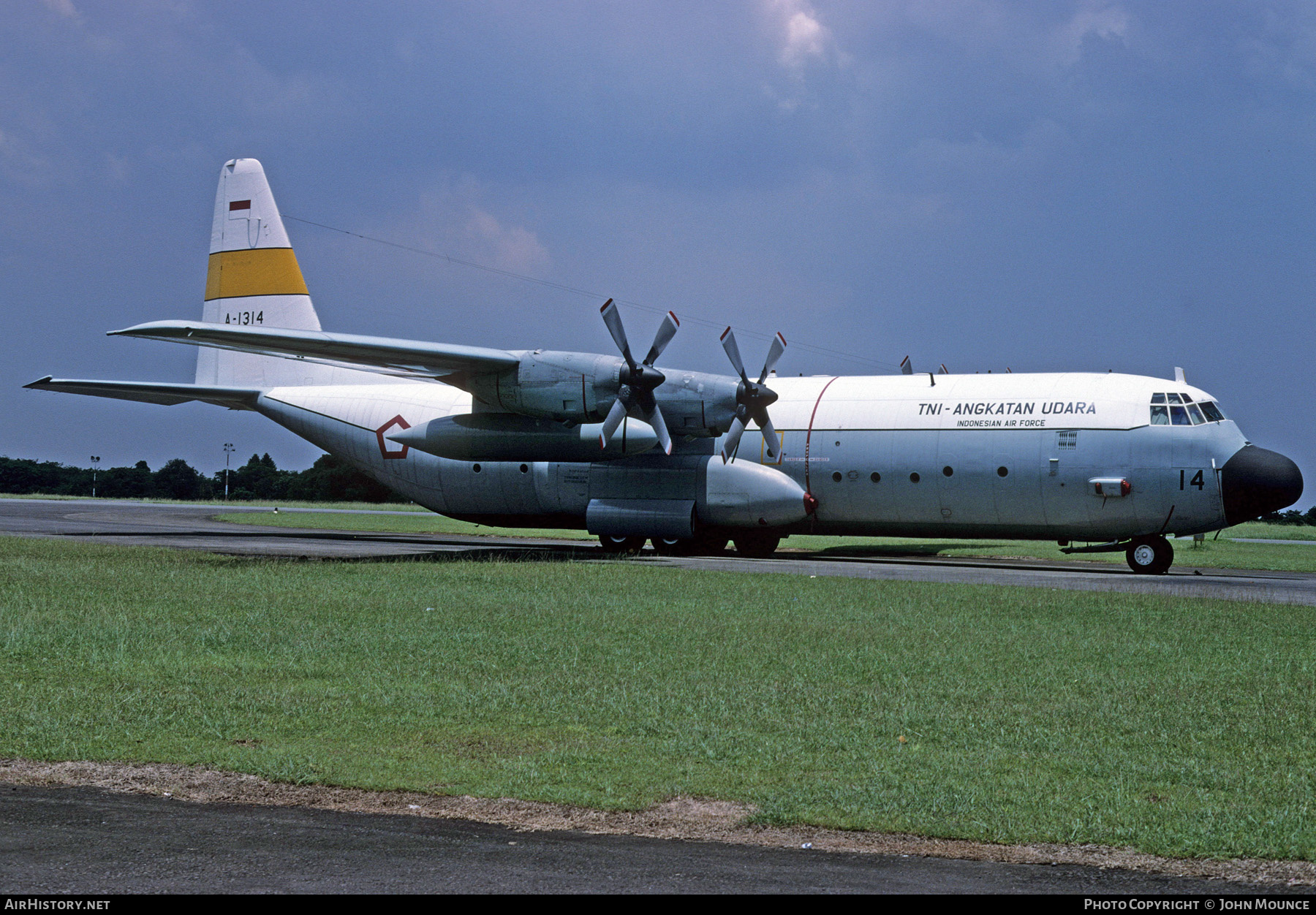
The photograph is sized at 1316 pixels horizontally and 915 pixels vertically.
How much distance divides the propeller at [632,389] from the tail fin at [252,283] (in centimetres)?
1340

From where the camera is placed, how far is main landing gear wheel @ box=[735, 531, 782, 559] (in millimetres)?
32156

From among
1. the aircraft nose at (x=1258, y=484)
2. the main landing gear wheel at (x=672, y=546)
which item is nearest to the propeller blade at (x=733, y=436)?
the main landing gear wheel at (x=672, y=546)

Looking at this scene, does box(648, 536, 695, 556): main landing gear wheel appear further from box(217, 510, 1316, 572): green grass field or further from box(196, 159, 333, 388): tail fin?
box(196, 159, 333, 388): tail fin

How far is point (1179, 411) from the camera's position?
2709 centimetres

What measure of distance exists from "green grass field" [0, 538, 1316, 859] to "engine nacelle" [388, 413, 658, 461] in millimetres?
10251

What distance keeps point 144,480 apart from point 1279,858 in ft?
402

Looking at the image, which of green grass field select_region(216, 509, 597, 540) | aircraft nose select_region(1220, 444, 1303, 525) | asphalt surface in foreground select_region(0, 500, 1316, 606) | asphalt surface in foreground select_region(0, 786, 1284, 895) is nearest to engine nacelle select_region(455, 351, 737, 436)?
asphalt surface in foreground select_region(0, 500, 1316, 606)

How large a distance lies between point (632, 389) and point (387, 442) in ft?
34.0

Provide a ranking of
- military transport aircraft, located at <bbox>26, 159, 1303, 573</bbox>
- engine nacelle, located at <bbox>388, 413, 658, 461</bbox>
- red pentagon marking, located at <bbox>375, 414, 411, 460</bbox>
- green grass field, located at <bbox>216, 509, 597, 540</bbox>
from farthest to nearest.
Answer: green grass field, located at <bbox>216, 509, 597, 540</bbox>
red pentagon marking, located at <bbox>375, 414, 411, 460</bbox>
engine nacelle, located at <bbox>388, 413, 658, 461</bbox>
military transport aircraft, located at <bbox>26, 159, 1303, 573</bbox>

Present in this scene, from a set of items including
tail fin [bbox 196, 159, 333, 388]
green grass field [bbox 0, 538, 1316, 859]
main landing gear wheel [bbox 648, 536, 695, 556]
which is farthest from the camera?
tail fin [bbox 196, 159, 333, 388]

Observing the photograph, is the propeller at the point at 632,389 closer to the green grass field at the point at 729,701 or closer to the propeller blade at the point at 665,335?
the propeller blade at the point at 665,335

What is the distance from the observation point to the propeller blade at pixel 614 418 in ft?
86.7

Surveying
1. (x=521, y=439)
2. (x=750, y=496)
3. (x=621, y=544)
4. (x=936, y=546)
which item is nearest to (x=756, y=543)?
(x=750, y=496)

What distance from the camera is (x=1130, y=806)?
23.6 feet
